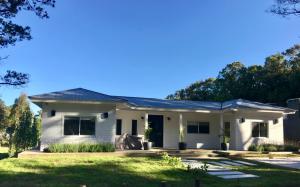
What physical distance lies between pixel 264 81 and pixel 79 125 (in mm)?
27675

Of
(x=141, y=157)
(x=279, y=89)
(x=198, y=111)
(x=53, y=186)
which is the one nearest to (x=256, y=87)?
(x=279, y=89)

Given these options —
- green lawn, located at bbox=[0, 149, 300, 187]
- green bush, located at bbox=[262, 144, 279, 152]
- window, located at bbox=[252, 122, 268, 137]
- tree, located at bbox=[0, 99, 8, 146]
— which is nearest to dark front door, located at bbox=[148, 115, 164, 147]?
window, located at bbox=[252, 122, 268, 137]

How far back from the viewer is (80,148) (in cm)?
1936

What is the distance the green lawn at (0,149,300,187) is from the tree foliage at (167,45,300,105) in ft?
80.7

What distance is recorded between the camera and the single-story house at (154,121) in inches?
790

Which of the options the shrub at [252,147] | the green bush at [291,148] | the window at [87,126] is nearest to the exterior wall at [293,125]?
the green bush at [291,148]

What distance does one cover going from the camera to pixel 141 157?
18.5m

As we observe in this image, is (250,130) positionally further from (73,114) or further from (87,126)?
(73,114)

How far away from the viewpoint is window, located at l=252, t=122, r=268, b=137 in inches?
990

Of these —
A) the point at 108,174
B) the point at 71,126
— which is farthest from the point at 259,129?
the point at 108,174

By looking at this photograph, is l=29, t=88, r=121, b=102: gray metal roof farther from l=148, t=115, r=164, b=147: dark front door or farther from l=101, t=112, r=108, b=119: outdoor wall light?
l=148, t=115, r=164, b=147: dark front door

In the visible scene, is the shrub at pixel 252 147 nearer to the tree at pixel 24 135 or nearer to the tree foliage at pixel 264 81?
the tree at pixel 24 135

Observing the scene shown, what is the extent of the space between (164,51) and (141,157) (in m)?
18.1

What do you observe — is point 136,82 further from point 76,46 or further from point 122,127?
point 122,127
